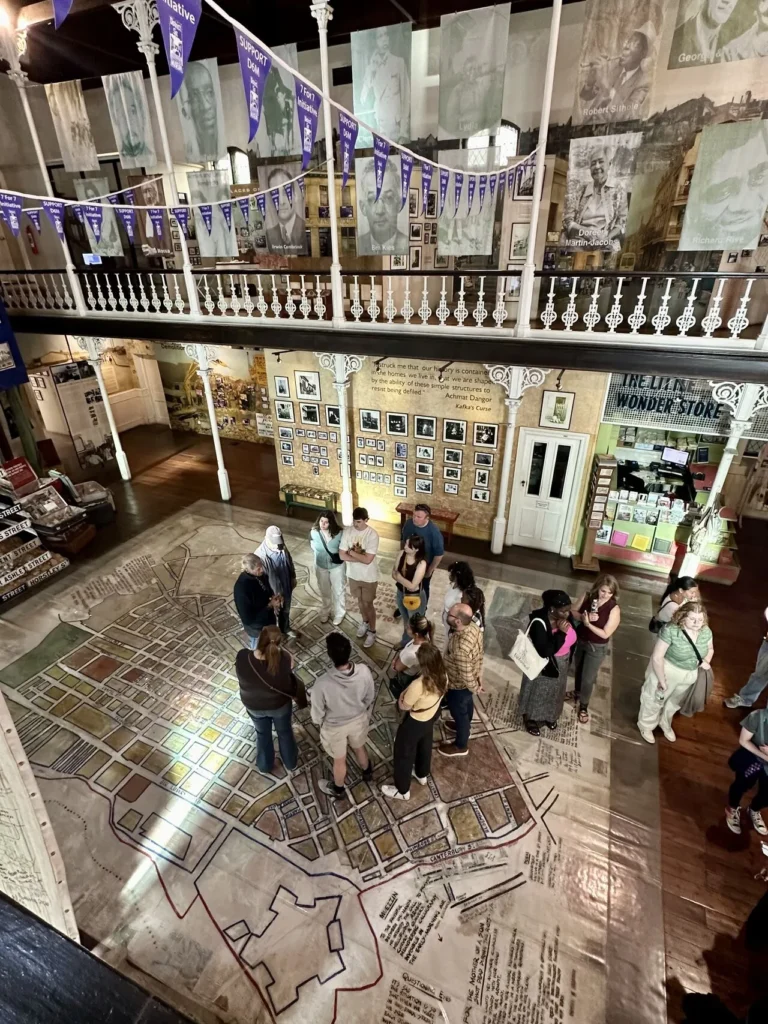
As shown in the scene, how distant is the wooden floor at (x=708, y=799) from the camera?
140 inches

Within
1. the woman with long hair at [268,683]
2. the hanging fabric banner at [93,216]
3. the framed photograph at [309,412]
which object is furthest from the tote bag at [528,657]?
the hanging fabric banner at [93,216]

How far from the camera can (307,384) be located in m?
9.17

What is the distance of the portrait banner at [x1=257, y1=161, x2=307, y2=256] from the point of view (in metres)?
7.84

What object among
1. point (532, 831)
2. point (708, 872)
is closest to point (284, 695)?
point (532, 831)

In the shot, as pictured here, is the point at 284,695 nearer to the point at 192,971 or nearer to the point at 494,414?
the point at 192,971

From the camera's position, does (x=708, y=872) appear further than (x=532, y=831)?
No

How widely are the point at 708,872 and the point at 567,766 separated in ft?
4.12

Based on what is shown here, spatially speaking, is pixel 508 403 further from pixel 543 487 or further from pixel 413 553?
pixel 413 553

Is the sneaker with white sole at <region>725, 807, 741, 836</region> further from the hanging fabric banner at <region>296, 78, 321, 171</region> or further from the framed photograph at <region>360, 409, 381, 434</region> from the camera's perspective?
the hanging fabric banner at <region>296, 78, 321, 171</region>

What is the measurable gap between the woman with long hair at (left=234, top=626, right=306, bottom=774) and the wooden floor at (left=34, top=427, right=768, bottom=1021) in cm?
331

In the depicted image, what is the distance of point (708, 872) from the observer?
408 cm

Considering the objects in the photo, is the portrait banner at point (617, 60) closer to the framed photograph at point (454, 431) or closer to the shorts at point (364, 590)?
the framed photograph at point (454, 431)

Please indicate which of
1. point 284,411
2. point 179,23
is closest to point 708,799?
point 179,23

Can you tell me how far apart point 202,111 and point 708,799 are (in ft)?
35.1
